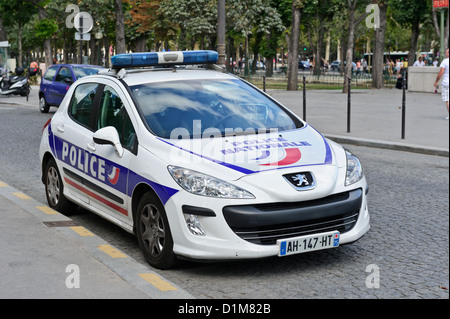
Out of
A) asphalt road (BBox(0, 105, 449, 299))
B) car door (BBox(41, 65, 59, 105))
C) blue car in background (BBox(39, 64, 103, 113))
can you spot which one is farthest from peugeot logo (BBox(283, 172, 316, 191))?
car door (BBox(41, 65, 59, 105))

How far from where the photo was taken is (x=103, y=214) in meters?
6.30

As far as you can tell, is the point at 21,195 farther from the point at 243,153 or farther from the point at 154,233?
the point at 243,153

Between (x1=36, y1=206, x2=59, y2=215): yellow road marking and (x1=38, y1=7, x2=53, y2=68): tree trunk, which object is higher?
(x1=38, y1=7, x2=53, y2=68): tree trunk

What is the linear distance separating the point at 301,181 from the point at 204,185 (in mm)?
698

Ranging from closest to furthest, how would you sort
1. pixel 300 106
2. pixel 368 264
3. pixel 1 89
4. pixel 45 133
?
1. pixel 368 264
2. pixel 45 133
3. pixel 300 106
4. pixel 1 89

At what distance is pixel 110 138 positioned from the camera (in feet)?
19.1

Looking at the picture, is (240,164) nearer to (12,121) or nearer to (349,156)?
(349,156)

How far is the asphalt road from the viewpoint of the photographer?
4848 mm

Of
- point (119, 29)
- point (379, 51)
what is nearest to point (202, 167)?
point (119, 29)

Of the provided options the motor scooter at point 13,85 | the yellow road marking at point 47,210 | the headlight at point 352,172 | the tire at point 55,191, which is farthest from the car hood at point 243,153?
the motor scooter at point 13,85

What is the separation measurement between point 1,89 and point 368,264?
28.9 m

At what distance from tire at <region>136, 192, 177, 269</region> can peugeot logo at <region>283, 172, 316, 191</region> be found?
96 cm

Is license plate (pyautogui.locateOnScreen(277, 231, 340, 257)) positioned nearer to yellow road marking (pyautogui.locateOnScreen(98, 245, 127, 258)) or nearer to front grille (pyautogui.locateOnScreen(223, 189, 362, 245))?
front grille (pyautogui.locateOnScreen(223, 189, 362, 245))
